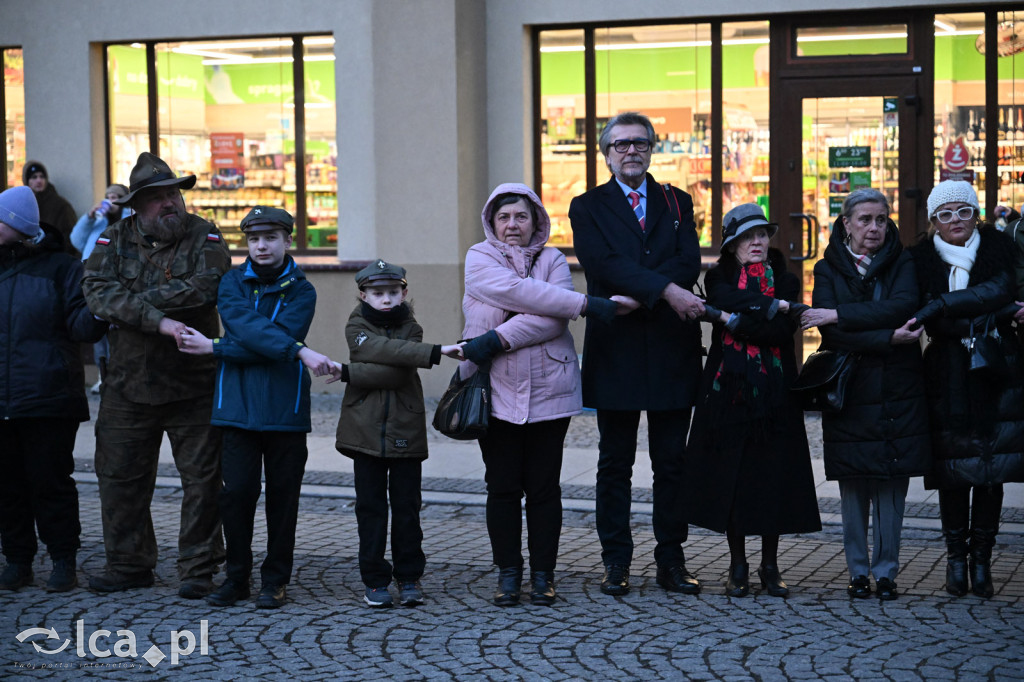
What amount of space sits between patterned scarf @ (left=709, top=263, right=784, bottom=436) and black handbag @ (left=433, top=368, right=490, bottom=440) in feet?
3.48

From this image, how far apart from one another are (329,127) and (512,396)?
7.78 metres

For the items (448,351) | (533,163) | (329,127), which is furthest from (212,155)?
(448,351)

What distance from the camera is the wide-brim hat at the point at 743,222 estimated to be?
20.1 feet

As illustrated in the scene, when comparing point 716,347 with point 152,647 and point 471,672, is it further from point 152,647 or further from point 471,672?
point 152,647

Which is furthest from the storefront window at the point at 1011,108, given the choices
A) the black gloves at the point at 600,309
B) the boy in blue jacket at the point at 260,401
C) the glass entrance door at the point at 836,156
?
the boy in blue jacket at the point at 260,401

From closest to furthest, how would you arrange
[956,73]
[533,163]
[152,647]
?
[152,647], [956,73], [533,163]

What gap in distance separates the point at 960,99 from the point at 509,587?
754cm

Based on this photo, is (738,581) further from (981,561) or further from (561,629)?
(981,561)

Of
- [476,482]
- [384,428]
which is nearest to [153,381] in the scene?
[384,428]

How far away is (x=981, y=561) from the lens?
6.11m

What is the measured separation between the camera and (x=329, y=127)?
1327cm

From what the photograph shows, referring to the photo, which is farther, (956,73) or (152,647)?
(956,73)

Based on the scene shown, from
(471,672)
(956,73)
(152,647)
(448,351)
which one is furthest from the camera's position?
(956,73)

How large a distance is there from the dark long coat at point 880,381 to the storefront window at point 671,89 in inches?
248
